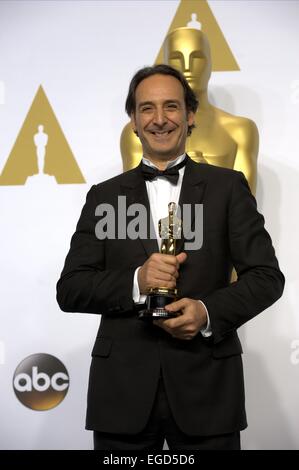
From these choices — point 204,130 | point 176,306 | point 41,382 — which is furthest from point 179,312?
point 41,382

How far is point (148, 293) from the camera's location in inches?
60.8

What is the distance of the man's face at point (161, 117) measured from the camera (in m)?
1.75

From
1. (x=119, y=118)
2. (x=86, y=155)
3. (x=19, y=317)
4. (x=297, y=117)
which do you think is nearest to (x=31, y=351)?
(x=19, y=317)

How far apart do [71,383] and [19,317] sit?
356 millimetres

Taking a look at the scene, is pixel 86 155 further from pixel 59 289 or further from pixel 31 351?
pixel 59 289

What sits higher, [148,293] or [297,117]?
[297,117]

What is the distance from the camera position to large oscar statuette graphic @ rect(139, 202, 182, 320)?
1.50 meters

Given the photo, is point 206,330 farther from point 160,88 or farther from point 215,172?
point 160,88

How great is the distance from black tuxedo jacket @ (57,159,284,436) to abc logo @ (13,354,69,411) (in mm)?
1528

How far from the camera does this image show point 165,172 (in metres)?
1.75

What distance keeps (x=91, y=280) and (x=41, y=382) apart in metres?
1.66

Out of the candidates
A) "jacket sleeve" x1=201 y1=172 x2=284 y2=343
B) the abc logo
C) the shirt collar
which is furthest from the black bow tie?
the abc logo

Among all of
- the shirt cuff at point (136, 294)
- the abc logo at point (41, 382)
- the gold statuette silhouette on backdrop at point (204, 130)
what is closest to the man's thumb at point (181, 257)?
the shirt cuff at point (136, 294)

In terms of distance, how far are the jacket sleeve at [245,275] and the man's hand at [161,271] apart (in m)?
0.10
